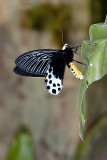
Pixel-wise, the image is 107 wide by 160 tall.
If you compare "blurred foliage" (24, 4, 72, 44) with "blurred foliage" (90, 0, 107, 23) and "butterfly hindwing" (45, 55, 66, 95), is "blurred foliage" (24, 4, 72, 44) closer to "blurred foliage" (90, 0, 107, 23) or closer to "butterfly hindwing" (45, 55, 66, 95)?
"blurred foliage" (90, 0, 107, 23)

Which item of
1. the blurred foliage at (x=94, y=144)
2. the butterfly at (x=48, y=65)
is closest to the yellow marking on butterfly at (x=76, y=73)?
the butterfly at (x=48, y=65)

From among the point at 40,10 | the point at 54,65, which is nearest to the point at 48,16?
the point at 40,10

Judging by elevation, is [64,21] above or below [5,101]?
above

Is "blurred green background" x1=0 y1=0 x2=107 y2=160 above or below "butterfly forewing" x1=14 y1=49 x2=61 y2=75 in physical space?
below

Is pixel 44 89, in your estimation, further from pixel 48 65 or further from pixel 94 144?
pixel 48 65

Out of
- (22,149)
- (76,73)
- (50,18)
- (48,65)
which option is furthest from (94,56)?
(50,18)

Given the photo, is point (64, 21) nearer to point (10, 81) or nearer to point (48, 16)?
point (48, 16)

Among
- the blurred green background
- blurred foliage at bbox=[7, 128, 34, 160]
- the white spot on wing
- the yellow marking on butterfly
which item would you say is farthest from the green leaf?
the blurred green background

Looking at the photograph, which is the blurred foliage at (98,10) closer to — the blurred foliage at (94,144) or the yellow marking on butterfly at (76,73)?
the blurred foliage at (94,144)
